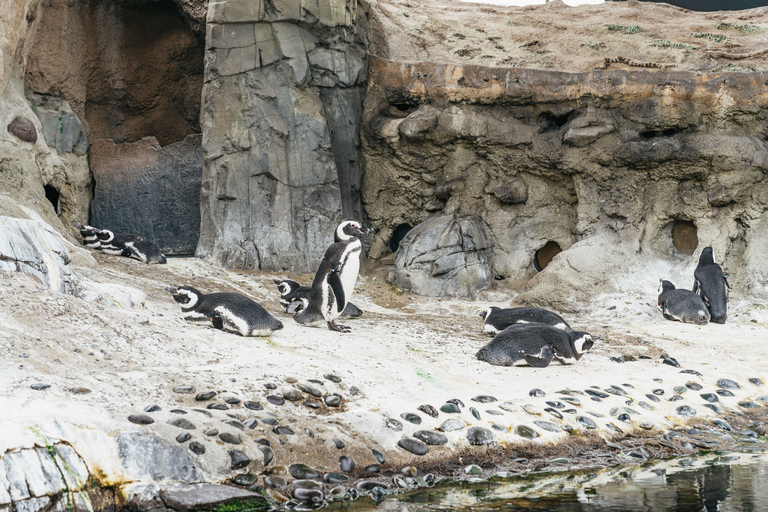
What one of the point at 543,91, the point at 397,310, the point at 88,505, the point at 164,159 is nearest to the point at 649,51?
the point at 543,91

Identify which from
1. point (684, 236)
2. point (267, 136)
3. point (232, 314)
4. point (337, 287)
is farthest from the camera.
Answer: point (684, 236)

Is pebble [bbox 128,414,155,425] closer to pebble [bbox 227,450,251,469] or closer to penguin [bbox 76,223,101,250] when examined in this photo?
pebble [bbox 227,450,251,469]

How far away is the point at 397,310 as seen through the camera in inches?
449

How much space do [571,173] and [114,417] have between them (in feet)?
33.3

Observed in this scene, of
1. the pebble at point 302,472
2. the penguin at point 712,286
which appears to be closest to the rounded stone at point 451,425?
the pebble at point 302,472

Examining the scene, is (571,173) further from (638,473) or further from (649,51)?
(638,473)

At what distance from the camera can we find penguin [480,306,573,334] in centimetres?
867

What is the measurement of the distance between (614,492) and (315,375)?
2363 mm

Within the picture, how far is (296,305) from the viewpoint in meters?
9.27

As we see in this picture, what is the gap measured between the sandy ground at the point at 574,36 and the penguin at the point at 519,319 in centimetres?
660

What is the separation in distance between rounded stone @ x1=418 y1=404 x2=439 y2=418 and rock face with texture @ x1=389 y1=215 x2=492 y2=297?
7.07 meters

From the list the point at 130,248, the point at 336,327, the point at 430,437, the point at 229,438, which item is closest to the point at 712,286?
the point at 336,327

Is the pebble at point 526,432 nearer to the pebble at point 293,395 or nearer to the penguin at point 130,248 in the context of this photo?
the pebble at point 293,395

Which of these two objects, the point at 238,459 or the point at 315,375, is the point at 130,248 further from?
the point at 238,459
